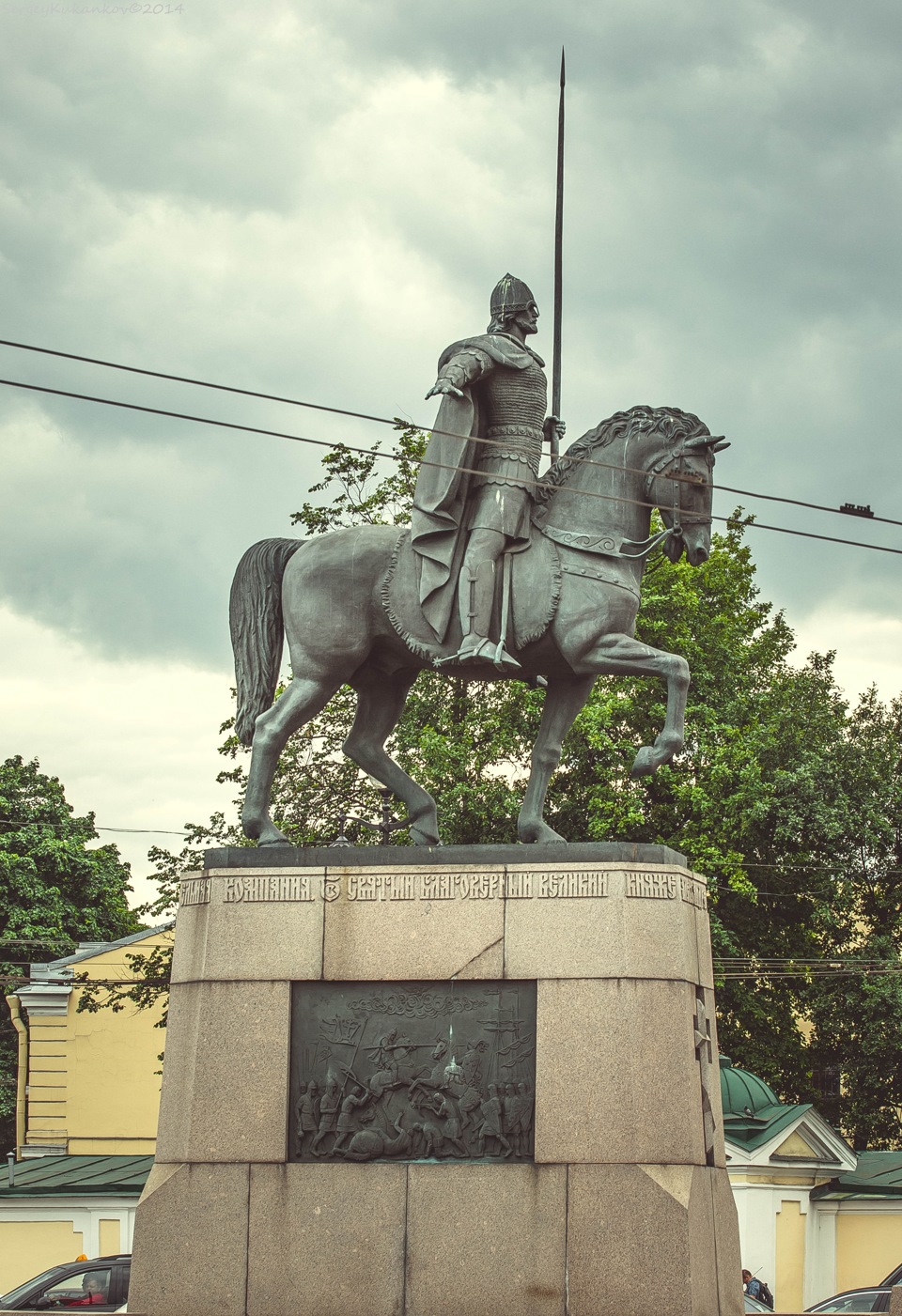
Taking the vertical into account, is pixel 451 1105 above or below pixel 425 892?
below

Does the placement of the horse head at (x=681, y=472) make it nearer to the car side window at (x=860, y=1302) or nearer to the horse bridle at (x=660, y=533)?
the horse bridle at (x=660, y=533)

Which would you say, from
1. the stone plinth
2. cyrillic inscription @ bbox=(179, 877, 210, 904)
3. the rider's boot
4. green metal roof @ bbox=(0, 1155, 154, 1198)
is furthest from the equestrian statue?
green metal roof @ bbox=(0, 1155, 154, 1198)

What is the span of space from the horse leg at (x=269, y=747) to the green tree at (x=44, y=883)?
27.0 m

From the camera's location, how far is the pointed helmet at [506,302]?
13.0 meters

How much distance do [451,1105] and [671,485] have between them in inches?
176

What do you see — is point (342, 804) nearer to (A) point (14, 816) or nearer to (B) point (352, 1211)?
(A) point (14, 816)

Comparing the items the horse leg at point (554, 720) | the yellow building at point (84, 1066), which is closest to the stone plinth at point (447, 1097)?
the horse leg at point (554, 720)

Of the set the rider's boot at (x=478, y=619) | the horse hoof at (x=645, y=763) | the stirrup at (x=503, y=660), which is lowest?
the horse hoof at (x=645, y=763)

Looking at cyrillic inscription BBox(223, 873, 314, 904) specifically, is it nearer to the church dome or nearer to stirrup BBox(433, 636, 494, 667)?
stirrup BBox(433, 636, 494, 667)

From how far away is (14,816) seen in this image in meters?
41.7

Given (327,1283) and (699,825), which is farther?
(699,825)

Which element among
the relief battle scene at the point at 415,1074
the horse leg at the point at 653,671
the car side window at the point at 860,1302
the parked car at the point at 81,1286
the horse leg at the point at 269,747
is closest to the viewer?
the relief battle scene at the point at 415,1074

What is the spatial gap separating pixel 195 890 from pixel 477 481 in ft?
11.0

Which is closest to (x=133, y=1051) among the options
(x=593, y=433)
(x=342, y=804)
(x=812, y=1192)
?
(x=342, y=804)
